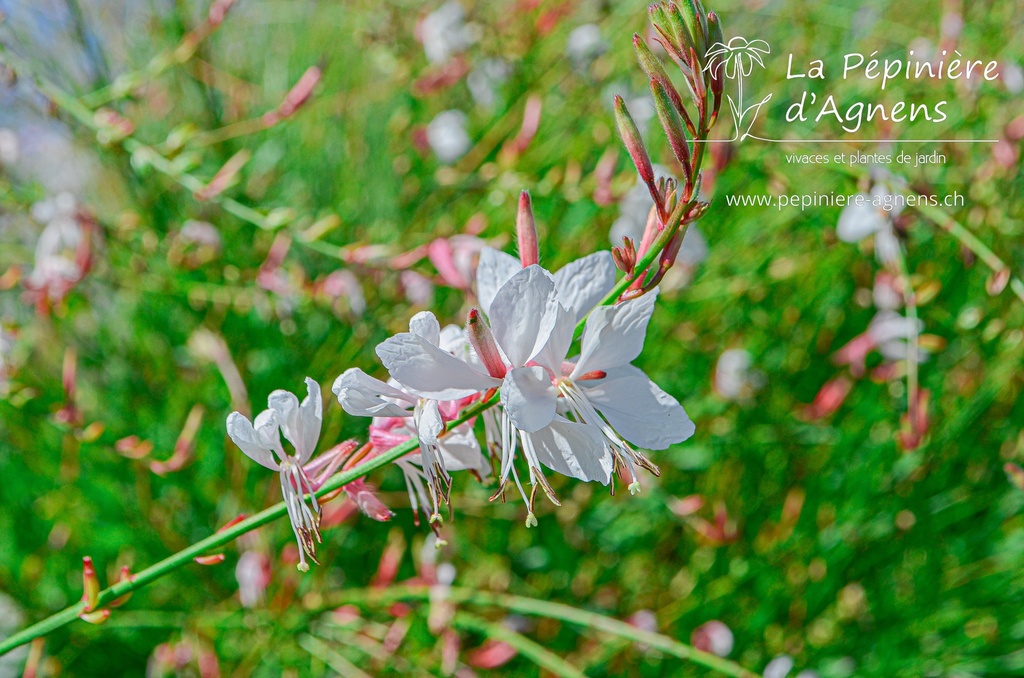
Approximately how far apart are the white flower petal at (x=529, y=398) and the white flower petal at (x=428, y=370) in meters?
0.03

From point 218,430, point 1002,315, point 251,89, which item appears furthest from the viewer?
point 251,89

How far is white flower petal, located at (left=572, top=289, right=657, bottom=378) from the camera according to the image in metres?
0.41

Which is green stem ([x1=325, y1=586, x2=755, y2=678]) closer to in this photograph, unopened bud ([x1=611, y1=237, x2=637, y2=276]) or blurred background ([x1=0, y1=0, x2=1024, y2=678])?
blurred background ([x1=0, y1=0, x2=1024, y2=678])

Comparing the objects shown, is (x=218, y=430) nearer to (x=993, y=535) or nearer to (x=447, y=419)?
(x=447, y=419)

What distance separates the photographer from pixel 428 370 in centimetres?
41

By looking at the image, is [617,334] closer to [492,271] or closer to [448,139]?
[492,271]

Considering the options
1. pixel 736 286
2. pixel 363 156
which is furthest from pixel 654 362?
pixel 363 156

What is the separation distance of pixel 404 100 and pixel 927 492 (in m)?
1.44

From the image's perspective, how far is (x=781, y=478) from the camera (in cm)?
125

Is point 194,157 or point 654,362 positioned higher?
point 194,157

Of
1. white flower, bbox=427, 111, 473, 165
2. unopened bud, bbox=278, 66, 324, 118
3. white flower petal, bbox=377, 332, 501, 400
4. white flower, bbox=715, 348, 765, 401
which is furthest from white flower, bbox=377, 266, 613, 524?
white flower, bbox=427, 111, 473, 165

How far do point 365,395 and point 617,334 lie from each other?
14 cm

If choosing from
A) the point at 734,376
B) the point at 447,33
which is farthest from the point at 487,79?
the point at 734,376

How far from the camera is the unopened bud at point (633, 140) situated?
0.40 m
